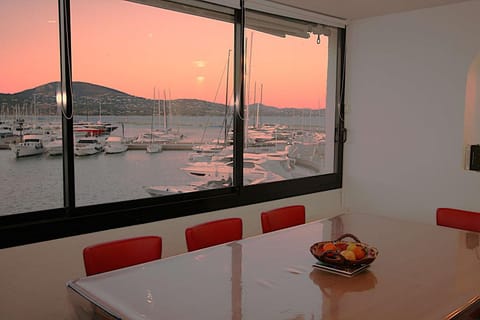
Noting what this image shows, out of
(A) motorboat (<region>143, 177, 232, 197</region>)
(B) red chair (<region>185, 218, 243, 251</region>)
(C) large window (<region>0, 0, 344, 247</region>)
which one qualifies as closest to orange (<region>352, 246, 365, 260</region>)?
(B) red chair (<region>185, 218, 243, 251</region>)

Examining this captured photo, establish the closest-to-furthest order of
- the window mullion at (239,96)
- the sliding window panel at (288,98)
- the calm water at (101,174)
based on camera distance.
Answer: the calm water at (101,174) < the window mullion at (239,96) < the sliding window panel at (288,98)

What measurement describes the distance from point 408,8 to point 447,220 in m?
2.09

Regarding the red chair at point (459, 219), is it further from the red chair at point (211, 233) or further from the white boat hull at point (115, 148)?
the white boat hull at point (115, 148)

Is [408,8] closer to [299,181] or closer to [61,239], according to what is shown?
[299,181]

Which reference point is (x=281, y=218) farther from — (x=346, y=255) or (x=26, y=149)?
(x=26, y=149)

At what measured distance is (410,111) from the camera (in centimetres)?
437

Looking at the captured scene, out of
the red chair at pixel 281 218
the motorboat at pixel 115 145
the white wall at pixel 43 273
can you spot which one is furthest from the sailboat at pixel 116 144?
the red chair at pixel 281 218

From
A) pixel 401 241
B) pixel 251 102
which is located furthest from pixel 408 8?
pixel 401 241

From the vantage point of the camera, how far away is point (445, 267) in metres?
2.14

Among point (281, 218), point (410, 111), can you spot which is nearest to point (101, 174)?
point (281, 218)

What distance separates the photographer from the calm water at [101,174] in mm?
2805

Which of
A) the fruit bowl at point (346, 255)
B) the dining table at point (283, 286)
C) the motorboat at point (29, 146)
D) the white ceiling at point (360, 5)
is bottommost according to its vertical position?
the dining table at point (283, 286)

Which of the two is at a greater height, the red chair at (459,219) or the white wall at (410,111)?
the white wall at (410,111)

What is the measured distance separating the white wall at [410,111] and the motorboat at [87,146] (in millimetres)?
2774
